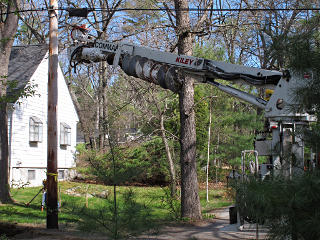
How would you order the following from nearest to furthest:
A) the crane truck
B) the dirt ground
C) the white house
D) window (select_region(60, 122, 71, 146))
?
1. the crane truck
2. the dirt ground
3. the white house
4. window (select_region(60, 122, 71, 146))

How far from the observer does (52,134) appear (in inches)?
426

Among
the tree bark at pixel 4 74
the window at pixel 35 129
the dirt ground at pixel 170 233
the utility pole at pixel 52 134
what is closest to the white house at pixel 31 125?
the window at pixel 35 129

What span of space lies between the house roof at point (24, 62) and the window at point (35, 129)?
219cm

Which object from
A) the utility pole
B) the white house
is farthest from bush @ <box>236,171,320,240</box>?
the white house

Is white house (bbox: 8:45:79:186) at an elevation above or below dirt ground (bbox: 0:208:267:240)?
above

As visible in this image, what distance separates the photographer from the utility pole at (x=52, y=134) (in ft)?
35.0

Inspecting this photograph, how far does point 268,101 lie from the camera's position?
6727 mm

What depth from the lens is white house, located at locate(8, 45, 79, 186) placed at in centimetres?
2066

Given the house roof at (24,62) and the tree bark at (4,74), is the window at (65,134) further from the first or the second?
the tree bark at (4,74)

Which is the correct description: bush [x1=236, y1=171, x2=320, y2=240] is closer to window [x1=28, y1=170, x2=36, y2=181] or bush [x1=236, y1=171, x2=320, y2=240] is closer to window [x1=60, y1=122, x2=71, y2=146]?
window [x1=28, y1=170, x2=36, y2=181]

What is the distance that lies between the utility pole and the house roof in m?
10.4

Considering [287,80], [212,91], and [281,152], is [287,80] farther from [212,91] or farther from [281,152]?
[212,91]

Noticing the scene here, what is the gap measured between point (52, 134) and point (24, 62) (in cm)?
1356

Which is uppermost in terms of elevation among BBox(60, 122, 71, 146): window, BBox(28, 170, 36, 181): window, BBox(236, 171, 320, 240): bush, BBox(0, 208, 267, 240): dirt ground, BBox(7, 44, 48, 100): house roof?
BBox(7, 44, 48, 100): house roof
